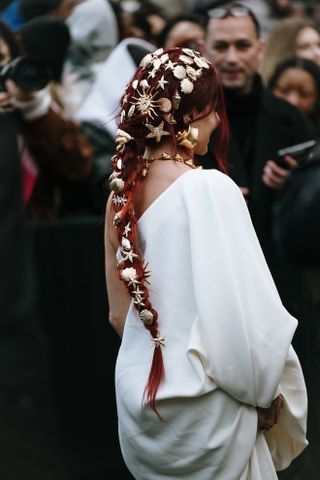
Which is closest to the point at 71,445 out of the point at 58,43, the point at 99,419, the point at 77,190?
the point at 99,419

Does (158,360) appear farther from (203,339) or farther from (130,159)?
(130,159)

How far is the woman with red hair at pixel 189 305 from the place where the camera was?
366 centimetres

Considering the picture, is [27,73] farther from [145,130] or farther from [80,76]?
[145,130]

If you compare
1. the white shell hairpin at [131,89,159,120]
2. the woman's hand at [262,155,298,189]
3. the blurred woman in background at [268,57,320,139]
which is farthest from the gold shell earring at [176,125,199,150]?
the blurred woman in background at [268,57,320,139]

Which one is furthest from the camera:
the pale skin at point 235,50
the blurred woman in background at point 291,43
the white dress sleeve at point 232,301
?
the blurred woman in background at point 291,43

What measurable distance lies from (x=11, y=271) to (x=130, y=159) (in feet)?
5.47

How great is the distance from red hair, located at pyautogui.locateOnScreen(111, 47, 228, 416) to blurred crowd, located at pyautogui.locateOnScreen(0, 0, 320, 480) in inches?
58.4

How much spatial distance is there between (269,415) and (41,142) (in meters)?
2.35

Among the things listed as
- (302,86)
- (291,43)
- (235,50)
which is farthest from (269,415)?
(291,43)

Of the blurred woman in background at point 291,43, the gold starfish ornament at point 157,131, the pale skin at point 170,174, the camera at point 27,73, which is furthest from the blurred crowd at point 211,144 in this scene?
the gold starfish ornament at point 157,131

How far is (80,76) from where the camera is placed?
22.2 ft

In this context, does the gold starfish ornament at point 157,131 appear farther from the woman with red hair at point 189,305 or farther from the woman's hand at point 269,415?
the woman's hand at point 269,415

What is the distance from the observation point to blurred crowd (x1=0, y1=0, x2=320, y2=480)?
5.60m

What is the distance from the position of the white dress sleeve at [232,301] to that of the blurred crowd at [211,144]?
1.56 metres
